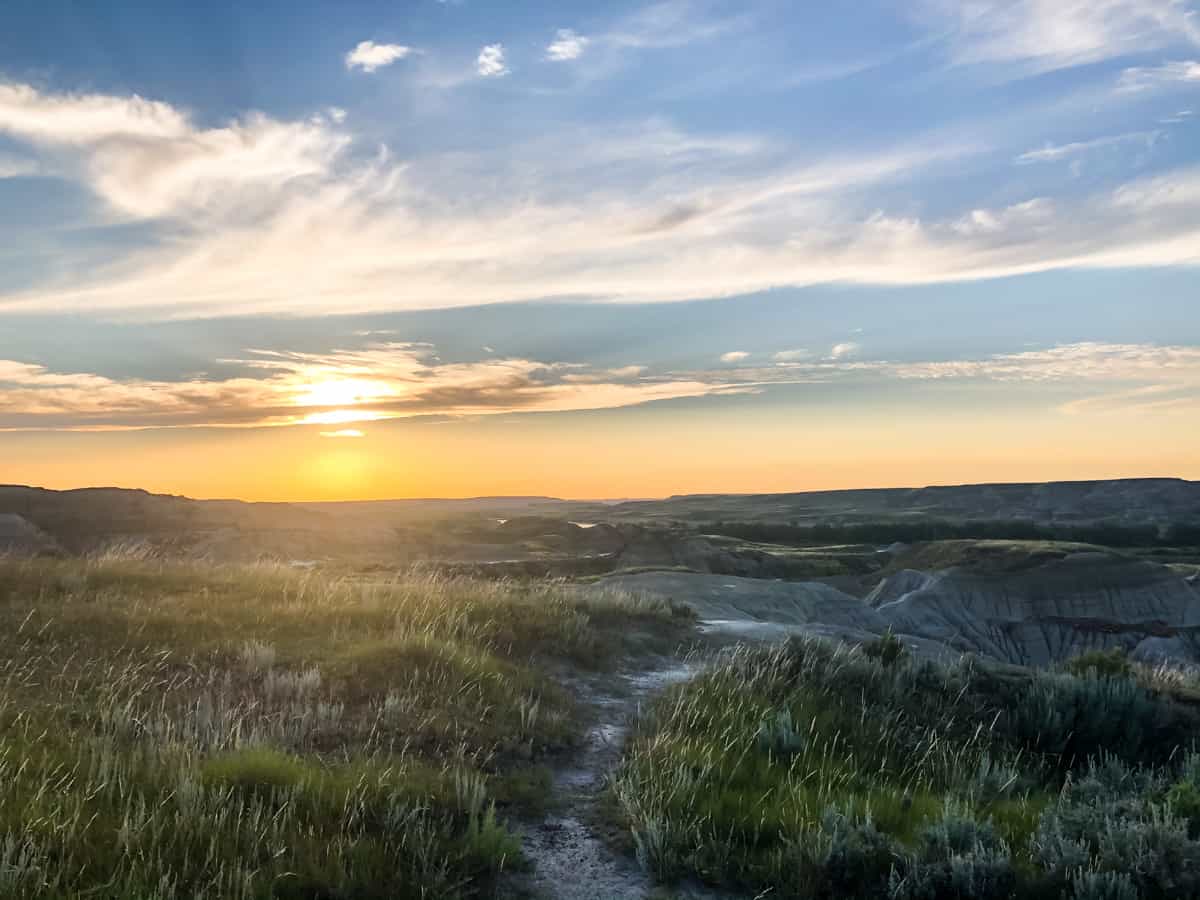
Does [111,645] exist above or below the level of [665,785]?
above

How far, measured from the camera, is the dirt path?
5355 mm

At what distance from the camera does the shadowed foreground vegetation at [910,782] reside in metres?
5.45

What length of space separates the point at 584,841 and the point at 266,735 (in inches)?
109

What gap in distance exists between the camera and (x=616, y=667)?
12000mm

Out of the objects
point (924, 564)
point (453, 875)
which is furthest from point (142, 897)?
point (924, 564)

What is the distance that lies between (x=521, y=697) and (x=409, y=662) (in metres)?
1.39

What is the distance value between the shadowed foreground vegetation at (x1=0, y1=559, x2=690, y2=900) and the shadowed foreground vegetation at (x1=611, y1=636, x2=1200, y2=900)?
1.25 meters

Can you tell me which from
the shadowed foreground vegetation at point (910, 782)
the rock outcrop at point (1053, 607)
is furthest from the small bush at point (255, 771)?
the rock outcrop at point (1053, 607)

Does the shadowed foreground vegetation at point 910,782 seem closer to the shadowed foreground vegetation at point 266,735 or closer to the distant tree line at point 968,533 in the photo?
the shadowed foreground vegetation at point 266,735

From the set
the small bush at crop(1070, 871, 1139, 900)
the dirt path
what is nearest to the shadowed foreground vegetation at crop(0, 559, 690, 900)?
the dirt path

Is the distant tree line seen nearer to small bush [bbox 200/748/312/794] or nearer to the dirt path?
the dirt path

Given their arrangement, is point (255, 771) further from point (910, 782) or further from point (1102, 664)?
point (1102, 664)

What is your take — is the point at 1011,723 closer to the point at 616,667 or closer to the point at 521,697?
the point at 616,667

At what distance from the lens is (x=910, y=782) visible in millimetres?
7754
